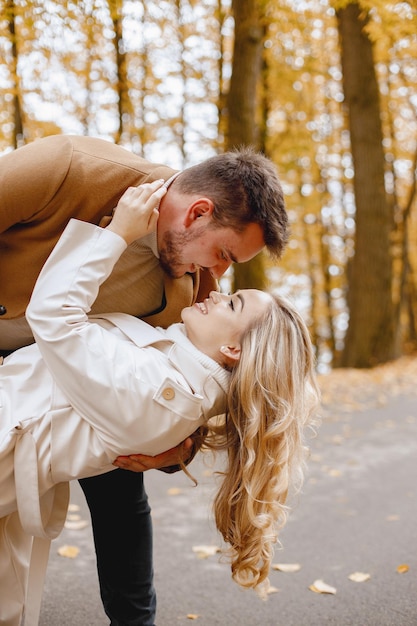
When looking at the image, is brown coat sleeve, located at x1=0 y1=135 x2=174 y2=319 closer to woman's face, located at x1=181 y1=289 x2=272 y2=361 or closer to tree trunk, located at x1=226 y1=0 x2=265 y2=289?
woman's face, located at x1=181 y1=289 x2=272 y2=361

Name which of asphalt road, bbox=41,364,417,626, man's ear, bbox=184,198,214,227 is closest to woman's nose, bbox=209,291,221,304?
man's ear, bbox=184,198,214,227

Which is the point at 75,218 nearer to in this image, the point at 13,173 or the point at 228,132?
the point at 13,173

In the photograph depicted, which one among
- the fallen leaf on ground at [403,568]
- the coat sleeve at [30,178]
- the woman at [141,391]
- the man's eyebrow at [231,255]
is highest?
the coat sleeve at [30,178]

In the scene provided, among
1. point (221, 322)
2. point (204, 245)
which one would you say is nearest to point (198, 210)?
point (204, 245)

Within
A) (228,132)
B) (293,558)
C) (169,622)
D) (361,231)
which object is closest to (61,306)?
(169,622)

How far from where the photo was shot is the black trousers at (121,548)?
2684 millimetres

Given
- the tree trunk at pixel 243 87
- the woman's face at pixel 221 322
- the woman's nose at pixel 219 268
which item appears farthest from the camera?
the tree trunk at pixel 243 87

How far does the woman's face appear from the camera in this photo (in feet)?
8.14

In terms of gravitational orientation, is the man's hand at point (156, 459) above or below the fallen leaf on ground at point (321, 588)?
above

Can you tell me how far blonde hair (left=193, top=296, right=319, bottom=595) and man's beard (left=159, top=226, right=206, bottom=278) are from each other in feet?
1.29

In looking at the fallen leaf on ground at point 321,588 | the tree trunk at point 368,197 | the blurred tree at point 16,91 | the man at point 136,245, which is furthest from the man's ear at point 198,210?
the tree trunk at point 368,197

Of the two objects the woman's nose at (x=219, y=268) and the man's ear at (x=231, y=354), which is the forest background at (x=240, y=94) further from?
the man's ear at (x=231, y=354)

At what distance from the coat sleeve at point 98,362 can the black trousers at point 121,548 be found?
0.41 metres

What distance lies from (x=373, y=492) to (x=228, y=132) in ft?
21.6
